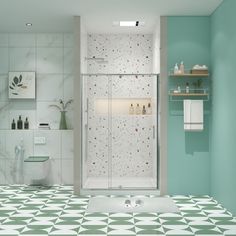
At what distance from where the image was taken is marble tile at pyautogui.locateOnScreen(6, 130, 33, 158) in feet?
26.1

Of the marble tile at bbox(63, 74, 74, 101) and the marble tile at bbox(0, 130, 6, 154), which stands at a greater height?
the marble tile at bbox(63, 74, 74, 101)

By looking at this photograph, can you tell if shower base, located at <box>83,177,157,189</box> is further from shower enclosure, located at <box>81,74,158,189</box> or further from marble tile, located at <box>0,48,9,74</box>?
marble tile, located at <box>0,48,9,74</box>

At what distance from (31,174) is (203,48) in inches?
132

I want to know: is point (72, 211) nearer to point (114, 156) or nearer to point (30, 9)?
point (114, 156)

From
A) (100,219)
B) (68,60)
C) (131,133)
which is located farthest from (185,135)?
(68,60)

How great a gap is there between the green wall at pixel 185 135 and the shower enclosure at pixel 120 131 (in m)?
0.29

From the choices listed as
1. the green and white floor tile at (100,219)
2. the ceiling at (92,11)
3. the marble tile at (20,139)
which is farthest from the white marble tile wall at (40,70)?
the green and white floor tile at (100,219)

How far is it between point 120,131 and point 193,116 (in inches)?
46.2

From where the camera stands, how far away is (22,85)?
324 inches

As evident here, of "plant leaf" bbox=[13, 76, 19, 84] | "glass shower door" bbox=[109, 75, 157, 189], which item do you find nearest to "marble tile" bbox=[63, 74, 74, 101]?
"plant leaf" bbox=[13, 76, 19, 84]

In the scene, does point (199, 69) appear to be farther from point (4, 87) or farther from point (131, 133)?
point (4, 87)

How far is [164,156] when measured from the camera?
6.89 meters

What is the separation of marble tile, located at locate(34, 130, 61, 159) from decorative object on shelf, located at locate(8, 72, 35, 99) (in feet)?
2.45

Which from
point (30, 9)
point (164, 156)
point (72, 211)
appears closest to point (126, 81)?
point (164, 156)
